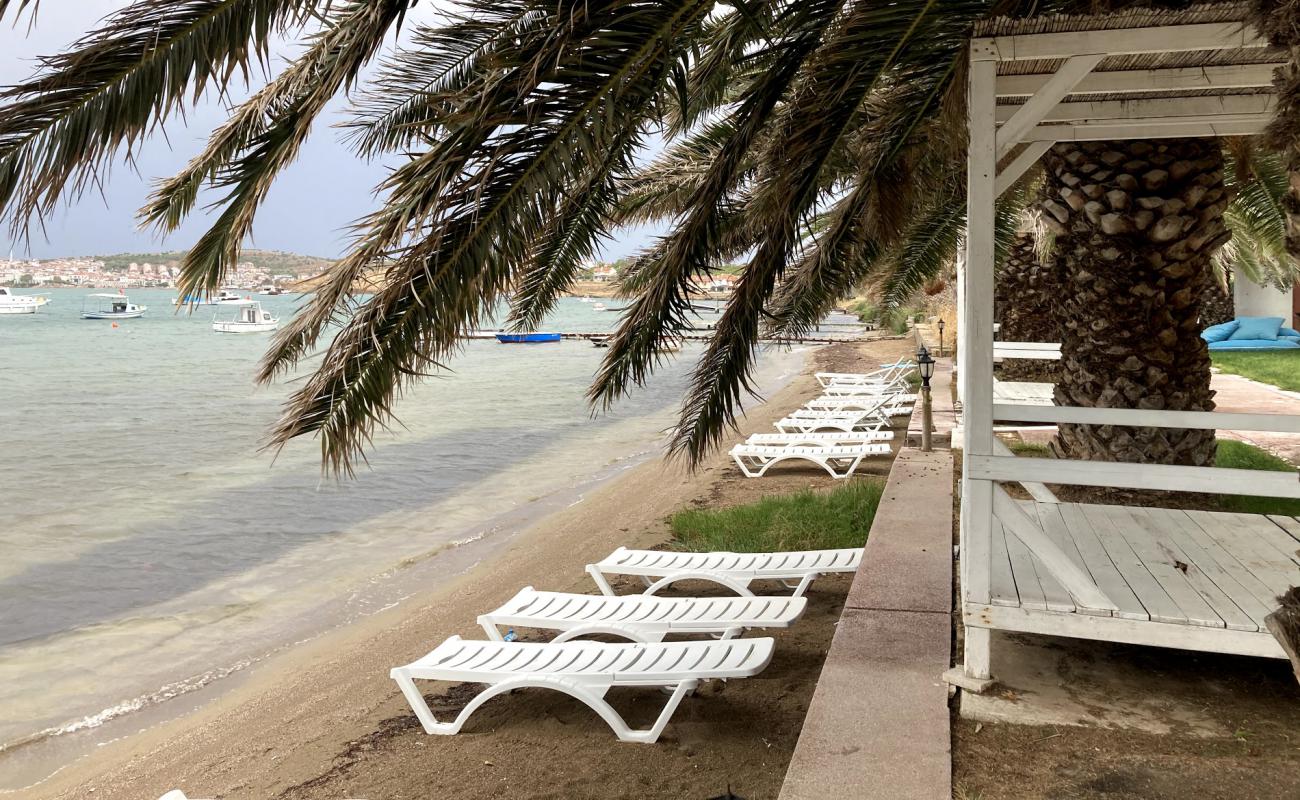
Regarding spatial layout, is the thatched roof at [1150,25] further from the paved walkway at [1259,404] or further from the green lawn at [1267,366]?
the green lawn at [1267,366]

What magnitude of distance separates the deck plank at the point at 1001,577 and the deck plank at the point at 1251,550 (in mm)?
920

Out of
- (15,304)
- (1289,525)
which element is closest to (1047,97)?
(1289,525)

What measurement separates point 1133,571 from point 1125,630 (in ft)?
2.07

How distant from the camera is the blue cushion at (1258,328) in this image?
21547mm

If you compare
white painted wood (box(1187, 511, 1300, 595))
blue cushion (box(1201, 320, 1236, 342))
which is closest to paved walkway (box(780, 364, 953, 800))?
white painted wood (box(1187, 511, 1300, 595))

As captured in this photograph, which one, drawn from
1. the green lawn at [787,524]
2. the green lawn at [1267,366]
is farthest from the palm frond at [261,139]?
the green lawn at [1267,366]

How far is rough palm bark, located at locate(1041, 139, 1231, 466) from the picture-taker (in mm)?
5812

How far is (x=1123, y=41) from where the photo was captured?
335 cm

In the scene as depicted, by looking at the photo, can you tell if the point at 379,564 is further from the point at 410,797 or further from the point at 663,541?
the point at 410,797

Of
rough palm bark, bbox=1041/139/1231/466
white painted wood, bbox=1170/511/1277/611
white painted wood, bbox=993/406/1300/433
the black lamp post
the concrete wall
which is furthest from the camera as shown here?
the concrete wall

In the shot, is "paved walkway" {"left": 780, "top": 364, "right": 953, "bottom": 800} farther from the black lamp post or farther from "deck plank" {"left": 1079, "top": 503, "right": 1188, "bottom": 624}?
the black lamp post

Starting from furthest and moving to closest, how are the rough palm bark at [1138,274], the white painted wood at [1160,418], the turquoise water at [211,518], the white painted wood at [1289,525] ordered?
1. the turquoise water at [211,518]
2. the rough palm bark at [1138,274]
3. the white painted wood at [1289,525]
4. the white painted wood at [1160,418]

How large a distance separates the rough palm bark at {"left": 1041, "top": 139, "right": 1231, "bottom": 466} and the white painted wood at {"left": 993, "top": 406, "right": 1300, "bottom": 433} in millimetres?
1870

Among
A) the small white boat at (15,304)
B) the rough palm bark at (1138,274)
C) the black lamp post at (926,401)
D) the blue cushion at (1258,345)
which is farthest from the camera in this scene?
the small white boat at (15,304)
